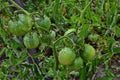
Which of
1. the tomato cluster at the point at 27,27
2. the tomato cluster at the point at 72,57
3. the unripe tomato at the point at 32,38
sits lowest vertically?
the tomato cluster at the point at 72,57

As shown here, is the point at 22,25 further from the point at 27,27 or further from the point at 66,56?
the point at 66,56

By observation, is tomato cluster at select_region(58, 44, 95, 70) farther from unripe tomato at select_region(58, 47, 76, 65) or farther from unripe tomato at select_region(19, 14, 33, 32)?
unripe tomato at select_region(19, 14, 33, 32)

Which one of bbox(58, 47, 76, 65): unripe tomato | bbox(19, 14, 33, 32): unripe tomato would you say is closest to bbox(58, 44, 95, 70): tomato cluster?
bbox(58, 47, 76, 65): unripe tomato

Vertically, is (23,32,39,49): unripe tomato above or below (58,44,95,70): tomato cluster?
above

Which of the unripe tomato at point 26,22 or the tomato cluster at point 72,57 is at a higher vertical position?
the unripe tomato at point 26,22

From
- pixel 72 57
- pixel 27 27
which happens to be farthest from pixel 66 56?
pixel 27 27

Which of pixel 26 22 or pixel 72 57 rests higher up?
pixel 26 22

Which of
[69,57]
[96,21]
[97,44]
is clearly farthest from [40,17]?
[97,44]

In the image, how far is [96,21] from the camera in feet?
4.05

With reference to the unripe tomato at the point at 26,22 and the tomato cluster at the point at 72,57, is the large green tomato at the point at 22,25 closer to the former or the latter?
the unripe tomato at the point at 26,22

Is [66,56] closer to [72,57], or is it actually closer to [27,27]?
[72,57]

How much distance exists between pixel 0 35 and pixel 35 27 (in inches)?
10.5

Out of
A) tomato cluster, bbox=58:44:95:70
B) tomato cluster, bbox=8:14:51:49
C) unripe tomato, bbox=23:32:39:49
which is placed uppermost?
tomato cluster, bbox=8:14:51:49

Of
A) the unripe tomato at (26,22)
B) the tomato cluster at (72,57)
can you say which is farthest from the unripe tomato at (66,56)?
the unripe tomato at (26,22)
